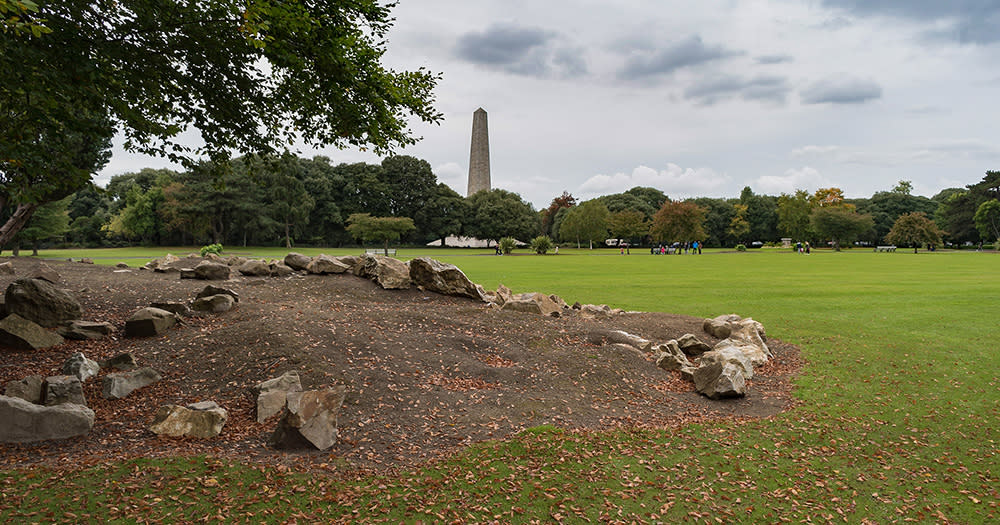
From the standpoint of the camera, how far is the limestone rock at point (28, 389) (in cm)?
688

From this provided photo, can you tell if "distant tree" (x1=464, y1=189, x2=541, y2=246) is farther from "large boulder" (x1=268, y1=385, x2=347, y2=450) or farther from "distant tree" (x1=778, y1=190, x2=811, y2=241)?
"large boulder" (x1=268, y1=385, x2=347, y2=450)

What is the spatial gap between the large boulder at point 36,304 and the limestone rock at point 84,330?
1.10 ft

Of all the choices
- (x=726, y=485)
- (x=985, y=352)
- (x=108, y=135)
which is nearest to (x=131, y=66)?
(x=108, y=135)

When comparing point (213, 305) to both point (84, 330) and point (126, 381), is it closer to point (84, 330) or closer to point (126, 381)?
point (84, 330)

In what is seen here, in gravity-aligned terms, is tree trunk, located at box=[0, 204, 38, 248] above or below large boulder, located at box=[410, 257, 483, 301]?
above

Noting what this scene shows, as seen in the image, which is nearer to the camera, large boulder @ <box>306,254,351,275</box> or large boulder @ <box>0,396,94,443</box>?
large boulder @ <box>0,396,94,443</box>

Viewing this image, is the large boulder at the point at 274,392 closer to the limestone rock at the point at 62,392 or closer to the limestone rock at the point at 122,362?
the limestone rock at the point at 62,392

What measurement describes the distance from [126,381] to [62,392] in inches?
30.5

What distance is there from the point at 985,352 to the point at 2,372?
1850 cm

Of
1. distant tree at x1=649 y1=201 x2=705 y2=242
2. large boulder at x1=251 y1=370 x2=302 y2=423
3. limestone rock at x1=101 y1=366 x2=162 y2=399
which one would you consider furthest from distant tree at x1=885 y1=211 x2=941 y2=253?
limestone rock at x1=101 y1=366 x2=162 y2=399

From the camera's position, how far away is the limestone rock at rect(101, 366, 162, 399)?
738cm

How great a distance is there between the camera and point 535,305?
1307 cm

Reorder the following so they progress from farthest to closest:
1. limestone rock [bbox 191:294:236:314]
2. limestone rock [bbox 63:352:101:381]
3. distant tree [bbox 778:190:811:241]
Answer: distant tree [bbox 778:190:811:241]
limestone rock [bbox 191:294:236:314]
limestone rock [bbox 63:352:101:381]

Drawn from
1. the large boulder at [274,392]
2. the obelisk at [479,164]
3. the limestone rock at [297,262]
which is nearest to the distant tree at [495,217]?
the obelisk at [479,164]
